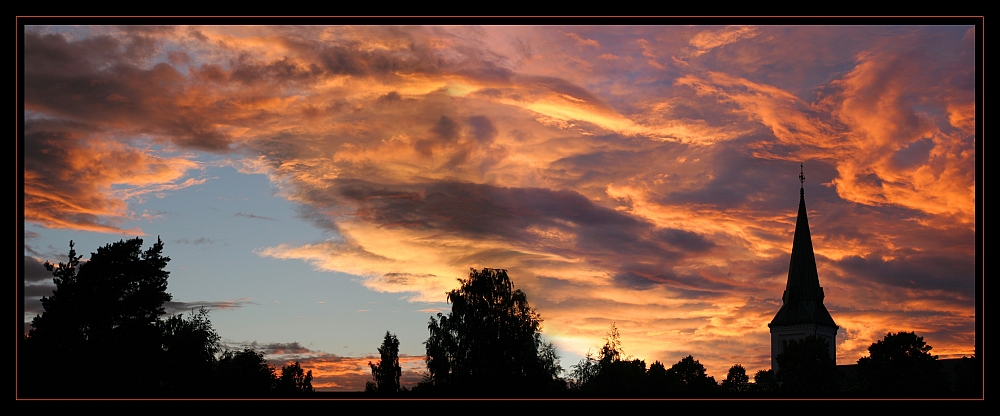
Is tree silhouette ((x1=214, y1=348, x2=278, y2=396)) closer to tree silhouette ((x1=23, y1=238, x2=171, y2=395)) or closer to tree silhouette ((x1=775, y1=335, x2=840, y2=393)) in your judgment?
tree silhouette ((x1=23, y1=238, x2=171, y2=395))

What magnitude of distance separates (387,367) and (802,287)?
93.7 meters

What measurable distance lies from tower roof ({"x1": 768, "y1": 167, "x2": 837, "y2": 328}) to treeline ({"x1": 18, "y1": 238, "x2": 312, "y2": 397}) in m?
99.4

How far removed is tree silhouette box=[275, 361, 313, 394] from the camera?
59297 millimetres

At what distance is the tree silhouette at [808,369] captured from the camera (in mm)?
88438

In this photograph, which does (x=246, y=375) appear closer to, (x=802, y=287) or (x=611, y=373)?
(x=611, y=373)

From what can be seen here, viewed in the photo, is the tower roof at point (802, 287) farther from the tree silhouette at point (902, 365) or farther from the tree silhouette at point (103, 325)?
the tree silhouette at point (103, 325)

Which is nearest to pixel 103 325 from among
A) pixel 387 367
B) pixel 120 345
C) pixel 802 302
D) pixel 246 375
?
pixel 120 345

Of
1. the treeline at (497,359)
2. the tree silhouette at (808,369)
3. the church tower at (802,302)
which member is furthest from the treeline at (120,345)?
the church tower at (802,302)

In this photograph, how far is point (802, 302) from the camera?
465 ft

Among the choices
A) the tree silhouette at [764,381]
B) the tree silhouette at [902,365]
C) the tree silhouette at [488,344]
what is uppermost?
the tree silhouette at [488,344]

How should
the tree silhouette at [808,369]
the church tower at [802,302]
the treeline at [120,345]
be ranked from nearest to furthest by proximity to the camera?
the treeline at [120,345]
the tree silhouette at [808,369]
the church tower at [802,302]

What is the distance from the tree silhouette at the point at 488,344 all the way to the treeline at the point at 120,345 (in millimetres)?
9257

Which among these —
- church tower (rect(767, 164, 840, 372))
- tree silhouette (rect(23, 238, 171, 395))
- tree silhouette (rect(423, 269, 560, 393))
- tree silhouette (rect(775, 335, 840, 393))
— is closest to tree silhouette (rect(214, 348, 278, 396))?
tree silhouette (rect(23, 238, 171, 395))
